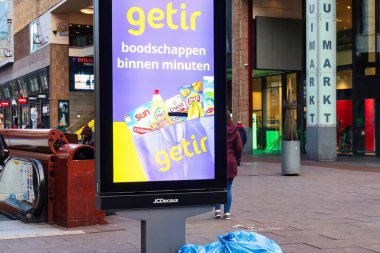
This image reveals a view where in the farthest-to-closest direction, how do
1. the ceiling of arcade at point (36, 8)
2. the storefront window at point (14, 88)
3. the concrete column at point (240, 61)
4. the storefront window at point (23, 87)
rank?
the storefront window at point (14, 88) → the storefront window at point (23, 87) → the ceiling of arcade at point (36, 8) → the concrete column at point (240, 61)

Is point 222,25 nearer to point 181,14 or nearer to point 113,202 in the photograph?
point 181,14

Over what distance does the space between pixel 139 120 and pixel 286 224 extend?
444 centimetres

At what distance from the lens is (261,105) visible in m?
32.6

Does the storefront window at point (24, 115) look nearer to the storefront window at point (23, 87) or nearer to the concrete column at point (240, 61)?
the storefront window at point (23, 87)

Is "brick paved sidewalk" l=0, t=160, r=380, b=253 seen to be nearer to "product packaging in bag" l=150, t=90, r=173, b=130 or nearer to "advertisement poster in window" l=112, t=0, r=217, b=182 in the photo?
"advertisement poster in window" l=112, t=0, r=217, b=182

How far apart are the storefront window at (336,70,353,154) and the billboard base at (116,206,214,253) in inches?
871

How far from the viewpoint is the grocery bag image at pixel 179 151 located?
5.07 metres

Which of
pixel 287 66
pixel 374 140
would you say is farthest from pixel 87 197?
pixel 287 66

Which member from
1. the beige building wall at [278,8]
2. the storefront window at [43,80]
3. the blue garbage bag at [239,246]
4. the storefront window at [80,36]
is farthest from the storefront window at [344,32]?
the storefront window at [43,80]

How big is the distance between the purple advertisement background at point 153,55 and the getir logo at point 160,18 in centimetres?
1

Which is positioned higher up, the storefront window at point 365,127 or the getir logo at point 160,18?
the getir logo at point 160,18

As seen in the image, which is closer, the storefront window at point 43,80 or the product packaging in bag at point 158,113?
the product packaging in bag at point 158,113

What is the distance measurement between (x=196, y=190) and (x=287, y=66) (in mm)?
24720

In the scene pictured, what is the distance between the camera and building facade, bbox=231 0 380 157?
83.4 feet
